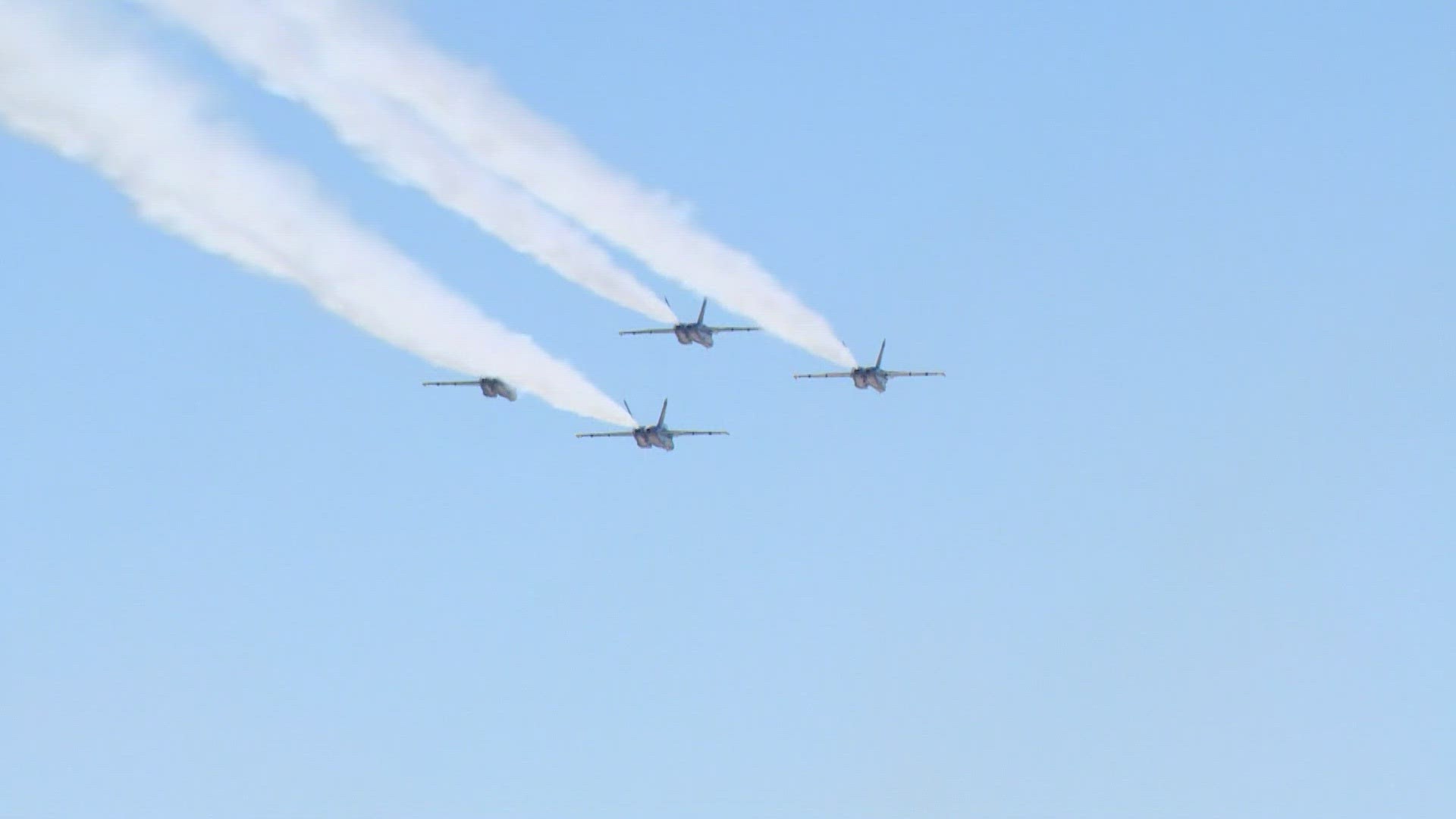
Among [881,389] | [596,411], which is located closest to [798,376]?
[881,389]

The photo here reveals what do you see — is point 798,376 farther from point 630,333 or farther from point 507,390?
point 507,390

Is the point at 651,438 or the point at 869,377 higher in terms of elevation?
the point at 869,377

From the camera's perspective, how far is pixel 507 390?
78188 mm

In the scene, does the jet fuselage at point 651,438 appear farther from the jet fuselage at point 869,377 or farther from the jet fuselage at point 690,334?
the jet fuselage at point 869,377

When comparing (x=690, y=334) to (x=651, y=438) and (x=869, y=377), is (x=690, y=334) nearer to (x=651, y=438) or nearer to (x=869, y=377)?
(x=651, y=438)

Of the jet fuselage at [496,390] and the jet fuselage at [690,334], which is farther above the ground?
the jet fuselage at [690,334]

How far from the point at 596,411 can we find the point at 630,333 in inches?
341

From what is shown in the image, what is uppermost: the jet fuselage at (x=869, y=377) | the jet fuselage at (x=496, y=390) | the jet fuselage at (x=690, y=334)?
the jet fuselage at (x=869, y=377)

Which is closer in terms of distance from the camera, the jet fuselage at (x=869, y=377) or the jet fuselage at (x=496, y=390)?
the jet fuselage at (x=496, y=390)

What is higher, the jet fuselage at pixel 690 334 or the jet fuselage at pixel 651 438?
the jet fuselage at pixel 690 334

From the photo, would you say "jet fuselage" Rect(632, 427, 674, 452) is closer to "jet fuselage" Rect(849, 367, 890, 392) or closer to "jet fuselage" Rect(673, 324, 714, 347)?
"jet fuselage" Rect(673, 324, 714, 347)

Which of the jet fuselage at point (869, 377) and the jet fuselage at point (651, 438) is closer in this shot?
the jet fuselage at point (651, 438)

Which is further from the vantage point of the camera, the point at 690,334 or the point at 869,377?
the point at 869,377

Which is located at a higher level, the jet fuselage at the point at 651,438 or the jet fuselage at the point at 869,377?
the jet fuselage at the point at 869,377
